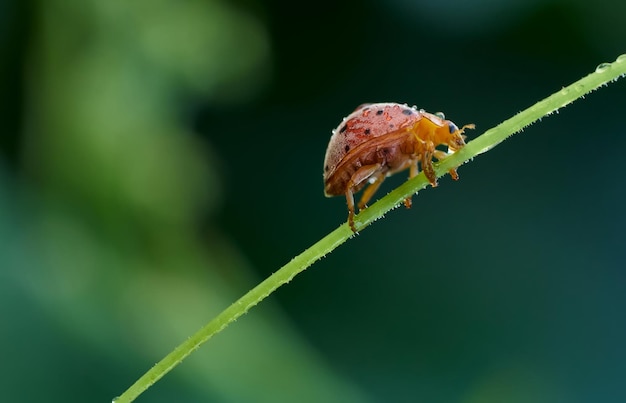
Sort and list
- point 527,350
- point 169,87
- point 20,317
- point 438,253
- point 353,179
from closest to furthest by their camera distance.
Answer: point 353,179, point 20,317, point 527,350, point 169,87, point 438,253

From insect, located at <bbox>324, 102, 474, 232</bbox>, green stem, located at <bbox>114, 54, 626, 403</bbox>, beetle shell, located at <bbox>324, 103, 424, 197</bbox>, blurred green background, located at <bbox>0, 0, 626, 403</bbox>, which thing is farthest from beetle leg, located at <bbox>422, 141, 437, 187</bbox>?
blurred green background, located at <bbox>0, 0, 626, 403</bbox>

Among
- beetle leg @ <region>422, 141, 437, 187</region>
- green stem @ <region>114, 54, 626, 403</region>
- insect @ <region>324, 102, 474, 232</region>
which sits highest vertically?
insect @ <region>324, 102, 474, 232</region>

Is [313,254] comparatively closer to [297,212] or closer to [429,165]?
[429,165]

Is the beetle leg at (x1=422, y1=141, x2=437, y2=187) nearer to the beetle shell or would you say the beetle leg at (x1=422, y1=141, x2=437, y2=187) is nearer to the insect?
the insect

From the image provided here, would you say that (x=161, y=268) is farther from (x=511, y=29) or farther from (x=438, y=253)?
(x=511, y=29)

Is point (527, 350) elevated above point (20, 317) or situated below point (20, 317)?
below

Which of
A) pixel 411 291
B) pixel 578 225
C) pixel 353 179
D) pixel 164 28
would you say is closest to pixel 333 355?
pixel 411 291
